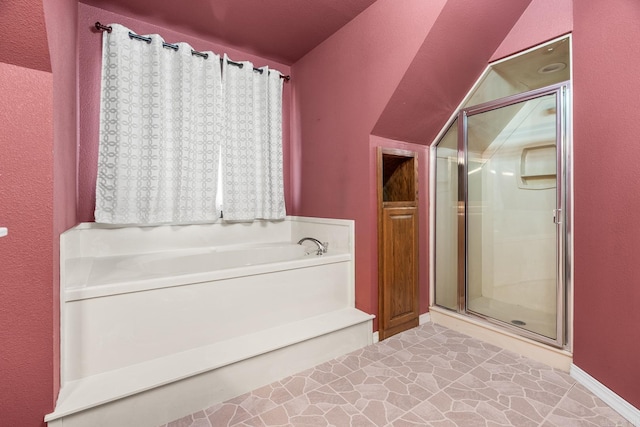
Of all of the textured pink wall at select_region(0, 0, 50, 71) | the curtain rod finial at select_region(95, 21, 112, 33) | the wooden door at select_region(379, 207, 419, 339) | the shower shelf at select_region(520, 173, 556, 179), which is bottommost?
the wooden door at select_region(379, 207, 419, 339)

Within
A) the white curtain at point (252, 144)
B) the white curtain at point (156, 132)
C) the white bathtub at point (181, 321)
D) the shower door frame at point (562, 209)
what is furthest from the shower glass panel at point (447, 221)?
the white curtain at point (156, 132)

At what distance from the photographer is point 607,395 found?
1.51 m

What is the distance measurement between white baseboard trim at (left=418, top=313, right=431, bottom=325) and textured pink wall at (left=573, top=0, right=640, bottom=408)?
1.05 metres

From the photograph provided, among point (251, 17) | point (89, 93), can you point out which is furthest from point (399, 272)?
point (89, 93)

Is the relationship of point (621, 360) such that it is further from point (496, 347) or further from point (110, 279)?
point (110, 279)

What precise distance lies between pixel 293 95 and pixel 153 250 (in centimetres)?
199

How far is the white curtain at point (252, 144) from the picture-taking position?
2.62m

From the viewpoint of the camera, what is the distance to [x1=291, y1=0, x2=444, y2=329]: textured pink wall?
6.53 feet

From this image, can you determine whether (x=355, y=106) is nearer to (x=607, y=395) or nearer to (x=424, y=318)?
(x=424, y=318)

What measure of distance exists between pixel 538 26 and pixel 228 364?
2.85 meters

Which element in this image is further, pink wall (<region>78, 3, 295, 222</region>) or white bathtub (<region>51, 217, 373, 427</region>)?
pink wall (<region>78, 3, 295, 222</region>)

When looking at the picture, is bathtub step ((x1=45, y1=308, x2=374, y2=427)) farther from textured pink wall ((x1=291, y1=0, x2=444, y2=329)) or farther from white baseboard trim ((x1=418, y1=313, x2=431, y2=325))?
white baseboard trim ((x1=418, y1=313, x2=431, y2=325))

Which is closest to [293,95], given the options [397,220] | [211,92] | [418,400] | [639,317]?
[211,92]

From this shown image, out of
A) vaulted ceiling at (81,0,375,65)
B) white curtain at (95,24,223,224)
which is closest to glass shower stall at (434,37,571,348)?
vaulted ceiling at (81,0,375,65)
